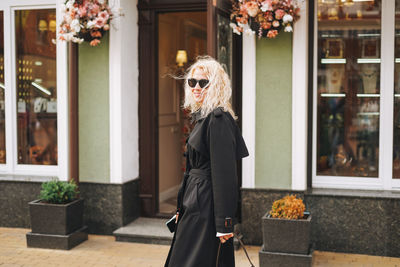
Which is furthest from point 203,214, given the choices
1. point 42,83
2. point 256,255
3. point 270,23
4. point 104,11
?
point 42,83

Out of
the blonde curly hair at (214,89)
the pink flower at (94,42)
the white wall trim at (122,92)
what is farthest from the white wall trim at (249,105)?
the blonde curly hair at (214,89)

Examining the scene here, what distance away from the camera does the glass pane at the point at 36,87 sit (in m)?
7.45

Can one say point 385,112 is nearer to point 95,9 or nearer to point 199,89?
point 199,89

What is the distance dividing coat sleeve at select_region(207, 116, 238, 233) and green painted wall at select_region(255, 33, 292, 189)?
2.79 meters

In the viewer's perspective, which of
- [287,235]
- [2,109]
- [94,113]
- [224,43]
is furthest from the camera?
[2,109]

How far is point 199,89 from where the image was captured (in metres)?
3.78

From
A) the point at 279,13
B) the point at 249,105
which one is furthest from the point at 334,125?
the point at 279,13

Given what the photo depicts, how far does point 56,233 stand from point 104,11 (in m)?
2.75

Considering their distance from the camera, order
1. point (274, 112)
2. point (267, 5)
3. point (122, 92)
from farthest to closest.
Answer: point (122, 92), point (274, 112), point (267, 5)

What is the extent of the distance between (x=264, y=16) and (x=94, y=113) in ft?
8.22

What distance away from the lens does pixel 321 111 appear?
6.60m

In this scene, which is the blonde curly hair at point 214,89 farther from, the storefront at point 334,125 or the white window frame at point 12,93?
the white window frame at point 12,93

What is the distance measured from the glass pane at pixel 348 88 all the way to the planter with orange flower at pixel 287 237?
1.23 metres

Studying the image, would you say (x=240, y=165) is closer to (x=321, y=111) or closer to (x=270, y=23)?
(x=321, y=111)
